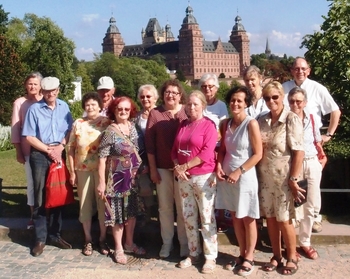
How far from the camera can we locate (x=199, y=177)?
17.5ft

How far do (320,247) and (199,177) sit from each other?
76.7 inches

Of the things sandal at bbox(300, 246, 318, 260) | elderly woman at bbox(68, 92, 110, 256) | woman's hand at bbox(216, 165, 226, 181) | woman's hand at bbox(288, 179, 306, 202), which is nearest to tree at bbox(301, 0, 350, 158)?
sandal at bbox(300, 246, 318, 260)

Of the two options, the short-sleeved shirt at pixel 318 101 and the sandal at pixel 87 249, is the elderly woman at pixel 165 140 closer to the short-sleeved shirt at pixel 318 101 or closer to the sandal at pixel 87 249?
the sandal at pixel 87 249

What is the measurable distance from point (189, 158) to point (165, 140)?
0.47 metres

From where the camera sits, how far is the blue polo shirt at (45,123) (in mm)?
5996

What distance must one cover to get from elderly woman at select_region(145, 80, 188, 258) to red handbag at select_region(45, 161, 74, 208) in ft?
3.90

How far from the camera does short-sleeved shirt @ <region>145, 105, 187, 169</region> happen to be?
18.4 ft

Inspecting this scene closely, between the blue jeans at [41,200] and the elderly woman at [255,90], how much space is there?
8.37ft

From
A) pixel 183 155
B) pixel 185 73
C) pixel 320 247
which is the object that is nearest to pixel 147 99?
pixel 183 155

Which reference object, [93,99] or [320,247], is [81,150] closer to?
[93,99]

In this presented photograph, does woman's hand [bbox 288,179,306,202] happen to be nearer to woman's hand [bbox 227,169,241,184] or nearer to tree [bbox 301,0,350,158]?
woman's hand [bbox 227,169,241,184]

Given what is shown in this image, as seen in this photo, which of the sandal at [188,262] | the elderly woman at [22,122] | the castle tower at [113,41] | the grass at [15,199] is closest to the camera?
the sandal at [188,262]

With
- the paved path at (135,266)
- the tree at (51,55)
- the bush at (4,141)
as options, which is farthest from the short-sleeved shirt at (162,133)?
the tree at (51,55)

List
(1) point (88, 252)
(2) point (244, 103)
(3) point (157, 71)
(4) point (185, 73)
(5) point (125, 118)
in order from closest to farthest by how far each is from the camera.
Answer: (2) point (244, 103) → (5) point (125, 118) → (1) point (88, 252) → (3) point (157, 71) → (4) point (185, 73)
